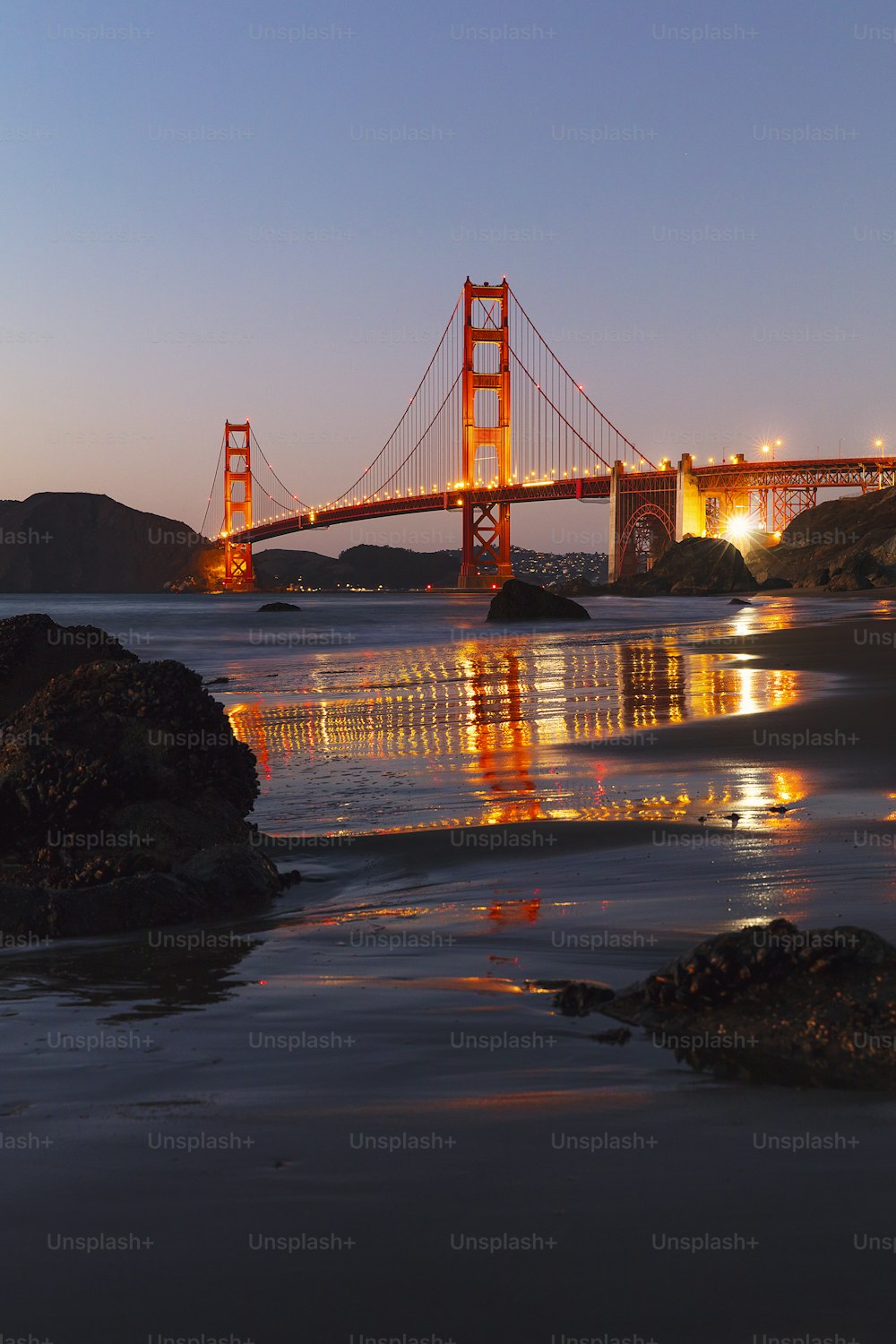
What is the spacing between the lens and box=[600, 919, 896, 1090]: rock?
2639 millimetres

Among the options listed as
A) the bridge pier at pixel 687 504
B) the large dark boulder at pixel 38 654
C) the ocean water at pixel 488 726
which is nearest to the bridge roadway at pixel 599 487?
the bridge pier at pixel 687 504

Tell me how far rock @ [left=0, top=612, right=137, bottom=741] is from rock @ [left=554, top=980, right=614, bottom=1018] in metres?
4.09

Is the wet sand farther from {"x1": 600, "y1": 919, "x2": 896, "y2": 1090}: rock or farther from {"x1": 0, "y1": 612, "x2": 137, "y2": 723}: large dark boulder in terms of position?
{"x1": 0, "y1": 612, "x2": 137, "y2": 723}: large dark boulder

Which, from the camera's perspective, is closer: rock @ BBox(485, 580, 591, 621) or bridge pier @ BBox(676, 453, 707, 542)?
rock @ BBox(485, 580, 591, 621)

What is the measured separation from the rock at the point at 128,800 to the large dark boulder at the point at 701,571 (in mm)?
76974

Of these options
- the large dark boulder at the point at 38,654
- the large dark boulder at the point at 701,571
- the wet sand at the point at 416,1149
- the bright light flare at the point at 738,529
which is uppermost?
the bright light flare at the point at 738,529

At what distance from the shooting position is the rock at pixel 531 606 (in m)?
36.5

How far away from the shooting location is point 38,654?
6871mm

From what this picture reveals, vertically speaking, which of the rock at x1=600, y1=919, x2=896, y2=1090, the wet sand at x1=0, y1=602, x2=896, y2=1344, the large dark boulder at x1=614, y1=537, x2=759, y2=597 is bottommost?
the wet sand at x1=0, y1=602, x2=896, y2=1344

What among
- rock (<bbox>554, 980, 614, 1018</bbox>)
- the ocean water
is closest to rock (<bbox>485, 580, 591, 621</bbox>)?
the ocean water

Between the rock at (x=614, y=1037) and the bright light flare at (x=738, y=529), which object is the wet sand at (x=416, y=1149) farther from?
the bright light flare at (x=738, y=529)

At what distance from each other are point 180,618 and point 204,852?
50.9 metres

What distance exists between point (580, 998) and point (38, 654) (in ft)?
15.0

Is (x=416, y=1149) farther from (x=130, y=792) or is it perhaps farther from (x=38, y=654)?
(x=38, y=654)
